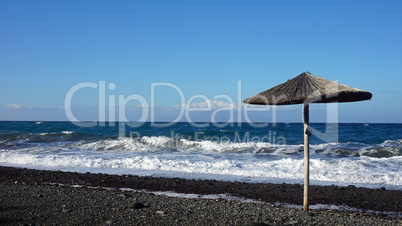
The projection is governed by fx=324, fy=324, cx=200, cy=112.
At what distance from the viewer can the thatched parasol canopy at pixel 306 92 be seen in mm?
5441

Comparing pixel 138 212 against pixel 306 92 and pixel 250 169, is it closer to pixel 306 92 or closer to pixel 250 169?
pixel 306 92

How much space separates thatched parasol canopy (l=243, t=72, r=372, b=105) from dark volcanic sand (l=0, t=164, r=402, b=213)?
292 cm

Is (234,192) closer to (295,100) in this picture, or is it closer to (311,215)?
(311,215)

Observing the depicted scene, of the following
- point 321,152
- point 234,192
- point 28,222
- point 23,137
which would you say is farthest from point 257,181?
point 23,137

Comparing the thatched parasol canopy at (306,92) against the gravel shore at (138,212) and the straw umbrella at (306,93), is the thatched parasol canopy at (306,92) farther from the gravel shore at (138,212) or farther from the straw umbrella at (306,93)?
the gravel shore at (138,212)

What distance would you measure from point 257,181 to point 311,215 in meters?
4.24

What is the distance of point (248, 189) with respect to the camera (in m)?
8.76

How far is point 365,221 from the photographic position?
578 cm

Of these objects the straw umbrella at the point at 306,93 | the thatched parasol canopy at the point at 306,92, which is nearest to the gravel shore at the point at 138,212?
the straw umbrella at the point at 306,93

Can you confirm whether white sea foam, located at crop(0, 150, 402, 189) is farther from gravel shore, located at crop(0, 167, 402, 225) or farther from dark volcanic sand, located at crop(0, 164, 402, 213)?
gravel shore, located at crop(0, 167, 402, 225)

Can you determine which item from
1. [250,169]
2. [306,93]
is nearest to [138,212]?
[306,93]

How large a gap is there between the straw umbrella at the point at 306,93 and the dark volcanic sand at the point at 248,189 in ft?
6.53

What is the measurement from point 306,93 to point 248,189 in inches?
160

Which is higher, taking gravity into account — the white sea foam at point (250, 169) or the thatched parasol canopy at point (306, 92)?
the thatched parasol canopy at point (306, 92)
